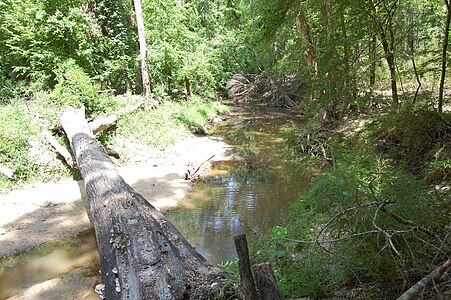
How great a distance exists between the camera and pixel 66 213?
6.89 meters

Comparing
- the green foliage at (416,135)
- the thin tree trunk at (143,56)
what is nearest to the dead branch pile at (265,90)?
the thin tree trunk at (143,56)

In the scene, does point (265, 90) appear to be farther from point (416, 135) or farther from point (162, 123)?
point (416, 135)

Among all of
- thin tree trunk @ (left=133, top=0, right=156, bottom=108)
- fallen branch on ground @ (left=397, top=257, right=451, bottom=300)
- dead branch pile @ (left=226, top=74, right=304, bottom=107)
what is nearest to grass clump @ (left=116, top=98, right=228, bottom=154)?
thin tree trunk @ (left=133, top=0, right=156, bottom=108)

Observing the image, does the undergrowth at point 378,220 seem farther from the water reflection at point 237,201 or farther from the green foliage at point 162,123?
the green foliage at point 162,123

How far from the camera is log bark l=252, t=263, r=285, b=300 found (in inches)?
83.4

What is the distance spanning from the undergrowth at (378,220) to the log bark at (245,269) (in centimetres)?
33

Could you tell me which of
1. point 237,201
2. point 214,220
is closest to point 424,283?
point 214,220

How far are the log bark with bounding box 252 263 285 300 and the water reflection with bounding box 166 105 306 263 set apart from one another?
10.5 ft

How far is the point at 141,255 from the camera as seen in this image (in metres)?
3.19

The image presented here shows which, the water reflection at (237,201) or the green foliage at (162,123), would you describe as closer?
the water reflection at (237,201)

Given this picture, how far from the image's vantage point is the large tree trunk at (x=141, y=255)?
285cm

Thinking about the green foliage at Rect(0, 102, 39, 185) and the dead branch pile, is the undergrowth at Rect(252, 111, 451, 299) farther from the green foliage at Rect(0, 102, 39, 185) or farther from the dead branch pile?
the dead branch pile

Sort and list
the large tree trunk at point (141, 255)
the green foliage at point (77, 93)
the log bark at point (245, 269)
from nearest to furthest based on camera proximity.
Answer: the log bark at point (245, 269) < the large tree trunk at point (141, 255) < the green foliage at point (77, 93)

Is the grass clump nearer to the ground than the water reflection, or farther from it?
farther from it
